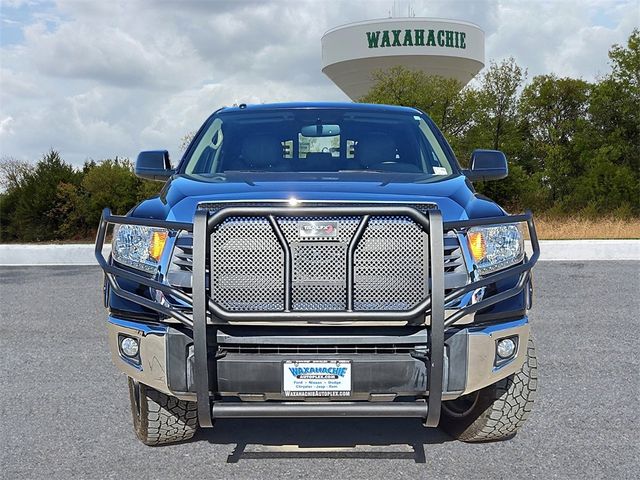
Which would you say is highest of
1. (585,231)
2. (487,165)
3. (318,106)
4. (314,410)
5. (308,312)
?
(318,106)

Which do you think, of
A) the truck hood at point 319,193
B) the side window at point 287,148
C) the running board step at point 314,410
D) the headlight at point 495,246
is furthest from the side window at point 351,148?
the running board step at point 314,410

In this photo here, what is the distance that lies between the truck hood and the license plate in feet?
2.35

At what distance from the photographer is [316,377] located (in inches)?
125

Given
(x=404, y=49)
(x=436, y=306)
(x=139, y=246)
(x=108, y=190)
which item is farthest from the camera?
(x=404, y=49)

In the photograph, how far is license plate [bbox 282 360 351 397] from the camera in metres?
3.16

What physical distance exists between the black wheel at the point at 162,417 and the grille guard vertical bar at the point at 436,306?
4.33 feet

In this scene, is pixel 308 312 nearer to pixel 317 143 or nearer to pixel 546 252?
pixel 317 143

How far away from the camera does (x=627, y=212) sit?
85.9ft

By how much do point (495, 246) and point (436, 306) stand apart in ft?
1.71

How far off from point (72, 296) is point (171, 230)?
7.29 meters

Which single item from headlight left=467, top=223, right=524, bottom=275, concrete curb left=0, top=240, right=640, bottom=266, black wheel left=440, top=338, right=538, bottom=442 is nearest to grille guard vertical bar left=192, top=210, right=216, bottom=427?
headlight left=467, top=223, right=524, bottom=275

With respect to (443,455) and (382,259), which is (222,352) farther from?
(443,455)

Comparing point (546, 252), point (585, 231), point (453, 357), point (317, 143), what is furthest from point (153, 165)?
point (585, 231)

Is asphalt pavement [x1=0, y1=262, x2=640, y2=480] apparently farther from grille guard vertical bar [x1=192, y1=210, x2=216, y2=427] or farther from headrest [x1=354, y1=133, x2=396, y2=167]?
headrest [x1=354, y1=133, x2=396, y2=167]
